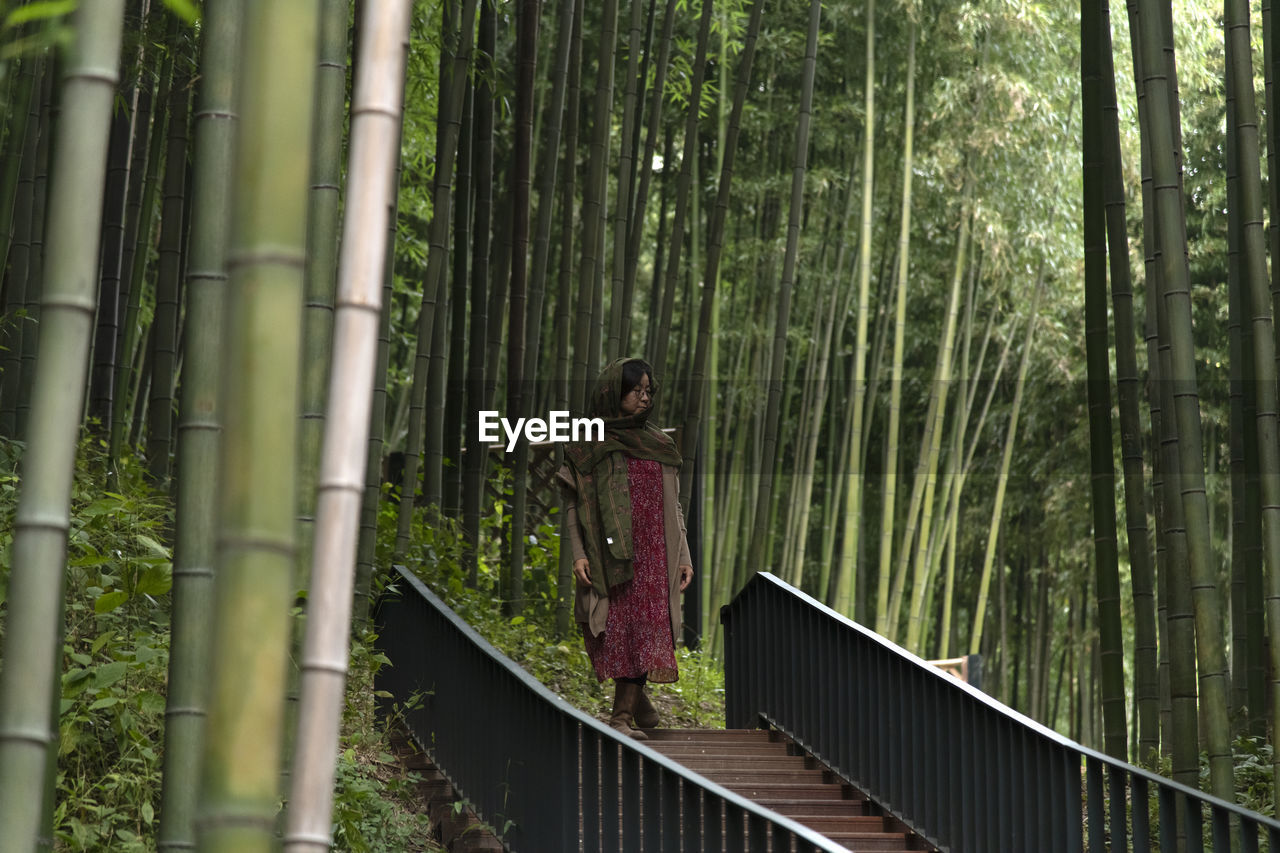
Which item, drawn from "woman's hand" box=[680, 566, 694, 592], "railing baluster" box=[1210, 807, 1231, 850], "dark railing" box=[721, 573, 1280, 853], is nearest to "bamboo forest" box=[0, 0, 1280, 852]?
"dark railing" box=[721, 573, 1280, 853]

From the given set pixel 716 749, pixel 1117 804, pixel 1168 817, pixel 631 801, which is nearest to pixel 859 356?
pixel 716 749

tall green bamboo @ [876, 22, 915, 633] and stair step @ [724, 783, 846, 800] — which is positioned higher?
tall green bamboo @ [876, 22, 915, 633]

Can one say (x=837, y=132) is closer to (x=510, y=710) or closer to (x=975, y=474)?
(x=975, y=474)

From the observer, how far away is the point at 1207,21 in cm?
880

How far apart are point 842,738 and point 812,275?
237 inches

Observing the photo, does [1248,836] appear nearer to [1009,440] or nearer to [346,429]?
[346,429]

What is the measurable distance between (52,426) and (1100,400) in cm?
351

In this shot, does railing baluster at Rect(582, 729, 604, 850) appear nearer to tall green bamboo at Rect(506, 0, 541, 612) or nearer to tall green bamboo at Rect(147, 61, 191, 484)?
tall green bamboo at Rect(147, 61, 191, 484)

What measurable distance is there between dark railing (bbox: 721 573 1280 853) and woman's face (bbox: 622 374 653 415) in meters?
1.01

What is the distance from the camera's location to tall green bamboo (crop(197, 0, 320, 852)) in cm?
131

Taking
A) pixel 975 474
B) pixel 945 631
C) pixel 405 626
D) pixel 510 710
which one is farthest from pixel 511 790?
pixel 975 474

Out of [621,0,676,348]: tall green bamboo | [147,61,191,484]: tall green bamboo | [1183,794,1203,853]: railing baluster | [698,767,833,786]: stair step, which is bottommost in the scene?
[698,767,833,786]: stair step

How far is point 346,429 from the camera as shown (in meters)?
1.36

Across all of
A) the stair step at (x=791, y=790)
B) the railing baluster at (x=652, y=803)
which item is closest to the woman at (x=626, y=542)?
the stair step at (x=791, y=790)
